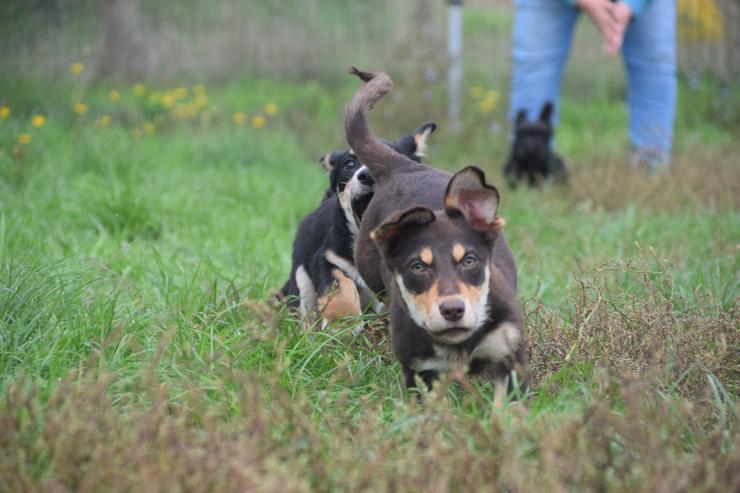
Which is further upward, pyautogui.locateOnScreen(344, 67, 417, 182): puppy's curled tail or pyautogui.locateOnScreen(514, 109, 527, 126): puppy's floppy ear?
pyautogui.locateOnScreen(344, 67, 417, 182): puppy's curled tail

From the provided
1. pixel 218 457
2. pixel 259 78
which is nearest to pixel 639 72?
pixel 218 457

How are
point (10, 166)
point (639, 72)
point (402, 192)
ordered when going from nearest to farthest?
1. point (402, 192)
2. point (10, 166)
3. point (639, 72)

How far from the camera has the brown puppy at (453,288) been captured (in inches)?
123

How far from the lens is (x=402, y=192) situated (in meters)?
3.77

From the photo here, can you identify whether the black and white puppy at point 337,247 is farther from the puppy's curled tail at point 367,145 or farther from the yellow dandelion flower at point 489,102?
the yellow dandelion flower at point 489,102

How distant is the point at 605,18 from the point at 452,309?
13.8 ft

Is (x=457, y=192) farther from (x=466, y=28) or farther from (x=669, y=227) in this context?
(x=466, y=28)

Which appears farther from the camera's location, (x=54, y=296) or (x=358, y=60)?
(x=358, y=60)

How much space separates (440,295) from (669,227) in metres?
3.44

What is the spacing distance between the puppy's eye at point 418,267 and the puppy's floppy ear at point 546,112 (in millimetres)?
5042

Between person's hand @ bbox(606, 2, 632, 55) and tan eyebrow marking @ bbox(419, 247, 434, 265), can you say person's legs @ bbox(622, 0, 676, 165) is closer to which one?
person's hand @ bbox(606, 2, 632, 55)

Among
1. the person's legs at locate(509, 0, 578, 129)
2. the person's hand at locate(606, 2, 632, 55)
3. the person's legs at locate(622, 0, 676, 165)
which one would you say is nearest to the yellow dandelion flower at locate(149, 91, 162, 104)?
the person's legs at locate(509, 0, 578, 129)

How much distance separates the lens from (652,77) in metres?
7.53

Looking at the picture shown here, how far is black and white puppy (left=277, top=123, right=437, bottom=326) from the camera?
423 centimetres
